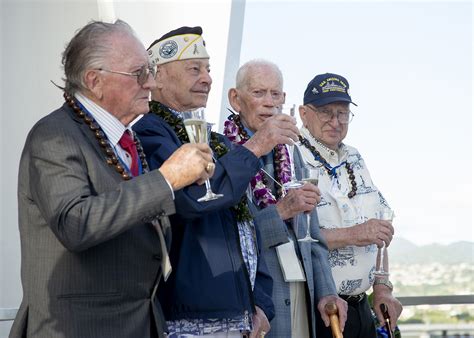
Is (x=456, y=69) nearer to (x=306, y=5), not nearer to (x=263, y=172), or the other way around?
(x=306, y=5)

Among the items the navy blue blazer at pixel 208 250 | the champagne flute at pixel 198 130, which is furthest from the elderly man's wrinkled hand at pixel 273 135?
the champagne flute at pixel 198 130

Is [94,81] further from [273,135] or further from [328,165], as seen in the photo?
[328,165]

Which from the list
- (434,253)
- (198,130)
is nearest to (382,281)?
(198,130)

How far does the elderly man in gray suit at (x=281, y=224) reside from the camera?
3.90m

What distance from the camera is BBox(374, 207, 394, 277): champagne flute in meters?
4.64

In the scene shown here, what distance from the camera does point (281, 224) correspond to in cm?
384

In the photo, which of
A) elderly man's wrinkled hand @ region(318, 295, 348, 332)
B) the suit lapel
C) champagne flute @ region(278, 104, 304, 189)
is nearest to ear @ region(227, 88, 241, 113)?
champagne flute @ region(278, 104, 304, 189)

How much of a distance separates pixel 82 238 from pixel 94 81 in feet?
1.89

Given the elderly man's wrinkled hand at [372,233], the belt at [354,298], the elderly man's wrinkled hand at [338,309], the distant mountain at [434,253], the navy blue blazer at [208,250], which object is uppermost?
the navy blue blazer at [208,250]

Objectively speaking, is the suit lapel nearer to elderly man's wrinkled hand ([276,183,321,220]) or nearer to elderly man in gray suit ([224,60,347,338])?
elderly man in gray suit ([224,60,347,338])

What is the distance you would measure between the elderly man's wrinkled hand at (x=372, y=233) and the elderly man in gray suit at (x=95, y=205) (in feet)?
5.51

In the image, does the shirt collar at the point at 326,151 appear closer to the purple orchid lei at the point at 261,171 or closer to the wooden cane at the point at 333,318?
the purple orchid lei at the point at 261,171

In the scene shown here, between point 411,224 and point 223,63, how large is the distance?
29.9 ft

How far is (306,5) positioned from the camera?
579 inches
